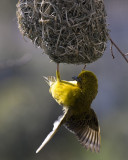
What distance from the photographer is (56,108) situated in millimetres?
8578

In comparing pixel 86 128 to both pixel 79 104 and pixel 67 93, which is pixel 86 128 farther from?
pixel 67 93

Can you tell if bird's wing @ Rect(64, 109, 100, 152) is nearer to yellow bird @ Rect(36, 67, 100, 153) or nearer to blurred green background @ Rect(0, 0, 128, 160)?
yellow bird @ Rect(36, 67, 100, 153)

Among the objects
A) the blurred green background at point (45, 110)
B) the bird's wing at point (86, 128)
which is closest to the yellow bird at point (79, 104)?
the bird's wing at point (86, 128)

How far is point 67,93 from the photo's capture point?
3994mm

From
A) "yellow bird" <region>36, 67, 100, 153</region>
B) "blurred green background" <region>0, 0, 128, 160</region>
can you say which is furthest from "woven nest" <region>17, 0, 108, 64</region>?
"blurred green background" <region>0, 0, 128, 160</region>

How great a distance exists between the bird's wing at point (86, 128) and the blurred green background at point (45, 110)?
4091mm

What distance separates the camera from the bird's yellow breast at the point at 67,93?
13.1 feet

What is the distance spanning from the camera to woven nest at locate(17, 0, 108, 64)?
10.7 ft

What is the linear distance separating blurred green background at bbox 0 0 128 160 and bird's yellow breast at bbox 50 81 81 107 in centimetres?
415

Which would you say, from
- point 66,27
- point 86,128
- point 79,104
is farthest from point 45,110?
point 66,27

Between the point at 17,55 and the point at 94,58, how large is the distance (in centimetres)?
553

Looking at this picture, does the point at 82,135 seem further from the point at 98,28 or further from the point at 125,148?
the point at 125,148

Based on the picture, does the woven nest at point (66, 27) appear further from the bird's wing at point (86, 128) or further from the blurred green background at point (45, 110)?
the blurred green background at point (45, 110)

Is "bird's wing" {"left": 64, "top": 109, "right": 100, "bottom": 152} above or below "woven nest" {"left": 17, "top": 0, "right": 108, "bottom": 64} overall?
below
